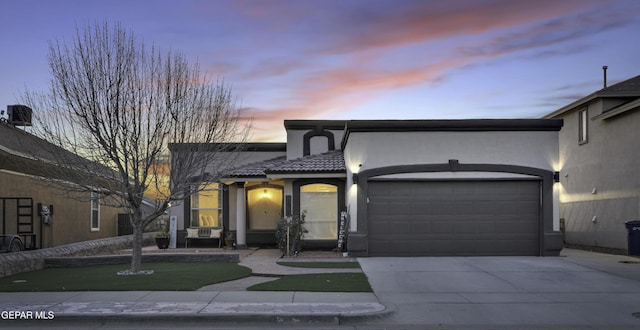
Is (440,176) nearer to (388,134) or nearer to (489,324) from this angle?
(388,134)

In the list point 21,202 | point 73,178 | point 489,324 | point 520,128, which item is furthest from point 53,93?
point 520,128

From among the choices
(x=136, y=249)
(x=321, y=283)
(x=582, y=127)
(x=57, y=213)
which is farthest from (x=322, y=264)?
(x=582, y=127)

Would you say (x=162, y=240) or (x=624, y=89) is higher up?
(x=624, y=89)

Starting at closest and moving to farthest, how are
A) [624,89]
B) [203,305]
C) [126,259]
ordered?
[203,305] < [126,259] < [624,89]

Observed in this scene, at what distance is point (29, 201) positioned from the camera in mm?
19344

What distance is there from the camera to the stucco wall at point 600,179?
18562mm

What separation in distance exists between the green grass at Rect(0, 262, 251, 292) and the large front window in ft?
14.4

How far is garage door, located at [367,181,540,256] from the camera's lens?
1728 cm

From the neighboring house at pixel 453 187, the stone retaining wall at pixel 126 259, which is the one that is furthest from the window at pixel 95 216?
the neighboring house at pixel 453 187

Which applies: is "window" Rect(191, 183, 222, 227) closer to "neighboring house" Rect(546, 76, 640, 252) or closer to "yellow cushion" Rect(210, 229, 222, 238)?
"yellow cushion" Rect(210, 229, 222, 238)

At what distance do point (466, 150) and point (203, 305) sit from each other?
10.5 metres

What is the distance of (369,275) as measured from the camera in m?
13.4

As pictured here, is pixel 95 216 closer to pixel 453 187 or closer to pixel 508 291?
pixel 453 187

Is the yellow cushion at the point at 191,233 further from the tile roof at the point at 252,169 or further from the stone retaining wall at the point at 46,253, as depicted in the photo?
the tile roof at the point at 252,169
